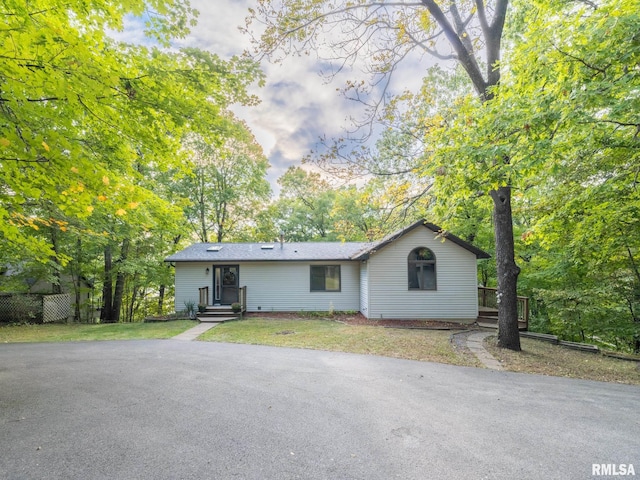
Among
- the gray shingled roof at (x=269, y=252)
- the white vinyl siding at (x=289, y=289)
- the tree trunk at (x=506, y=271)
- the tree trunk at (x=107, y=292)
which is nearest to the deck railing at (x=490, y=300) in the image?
the gray shingled roof at (x=269, y=252)

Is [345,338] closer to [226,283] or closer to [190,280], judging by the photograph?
[226,283]

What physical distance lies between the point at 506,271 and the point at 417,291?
435 centimetres

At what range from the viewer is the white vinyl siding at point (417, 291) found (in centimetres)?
1124

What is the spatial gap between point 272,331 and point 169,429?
6204 mm

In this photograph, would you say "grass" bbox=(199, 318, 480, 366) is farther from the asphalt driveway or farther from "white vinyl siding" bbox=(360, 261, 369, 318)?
"white vinyl siding" bbox=(360, 261, 369, 318)

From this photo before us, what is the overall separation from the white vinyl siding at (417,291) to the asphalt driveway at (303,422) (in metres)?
5.73

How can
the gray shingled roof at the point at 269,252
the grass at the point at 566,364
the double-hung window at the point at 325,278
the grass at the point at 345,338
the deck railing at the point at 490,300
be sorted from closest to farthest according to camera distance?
the grass at the point at 566,364
the grass at the point at 345,338
the deck railing at the point at 490,300
the gray shingled roof at the point at 269,252
the double-hung window at the point at 325,278

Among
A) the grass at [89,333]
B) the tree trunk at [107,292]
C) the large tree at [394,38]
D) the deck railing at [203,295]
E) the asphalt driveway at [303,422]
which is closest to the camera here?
the asphalt driveway at [303,422]

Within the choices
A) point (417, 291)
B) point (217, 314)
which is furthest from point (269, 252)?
point (417, 291)

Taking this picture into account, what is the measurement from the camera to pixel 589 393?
4414 mm

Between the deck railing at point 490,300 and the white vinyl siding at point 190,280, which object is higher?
the white vinyl siding at point 190,280

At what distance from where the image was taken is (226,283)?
13.3 metres

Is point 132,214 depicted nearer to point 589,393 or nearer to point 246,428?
point 246,428

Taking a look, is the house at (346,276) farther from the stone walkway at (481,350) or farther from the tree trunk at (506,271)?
the tree trunk at (506,271)
